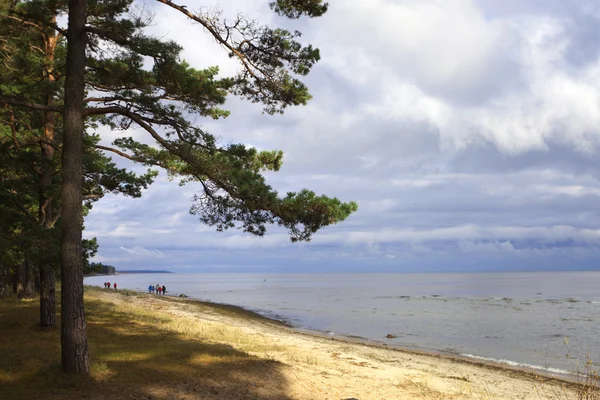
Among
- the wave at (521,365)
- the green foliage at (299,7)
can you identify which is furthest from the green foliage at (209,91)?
the wave at (521,365)

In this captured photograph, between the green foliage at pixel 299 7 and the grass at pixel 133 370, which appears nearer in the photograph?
the grass at pixel 133 370

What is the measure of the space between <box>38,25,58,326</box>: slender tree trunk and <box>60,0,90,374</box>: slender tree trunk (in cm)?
460

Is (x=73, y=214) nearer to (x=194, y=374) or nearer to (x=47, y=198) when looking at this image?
(x=194, y=374)

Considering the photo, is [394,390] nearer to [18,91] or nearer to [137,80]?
[137,80]

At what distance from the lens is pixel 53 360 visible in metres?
10.6

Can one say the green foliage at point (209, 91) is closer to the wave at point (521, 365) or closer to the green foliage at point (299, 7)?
the green foliage at point (299, 7)

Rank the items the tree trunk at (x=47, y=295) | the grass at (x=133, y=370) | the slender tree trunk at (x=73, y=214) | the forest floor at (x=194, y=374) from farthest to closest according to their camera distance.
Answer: the tree trunk at (x=47, y=295) → the slender tree trunk at (x=73, y=214) → the forest floor at (x=194, y=374) → the grass at (x=133, y=370)

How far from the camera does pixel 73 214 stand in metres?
9.62

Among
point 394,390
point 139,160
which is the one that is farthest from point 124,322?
point 394,390

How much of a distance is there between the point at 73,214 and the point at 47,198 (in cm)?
649

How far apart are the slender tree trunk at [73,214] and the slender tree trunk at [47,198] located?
15.1ft

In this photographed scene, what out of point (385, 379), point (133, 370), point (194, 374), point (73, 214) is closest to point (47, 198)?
point (73, 214)

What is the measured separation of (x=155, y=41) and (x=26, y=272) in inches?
986

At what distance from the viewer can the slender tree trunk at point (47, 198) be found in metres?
14.5
